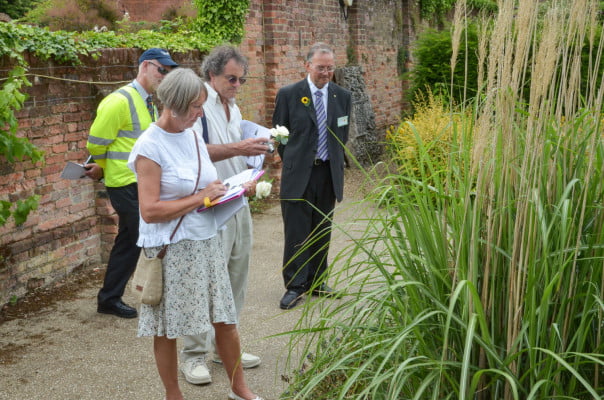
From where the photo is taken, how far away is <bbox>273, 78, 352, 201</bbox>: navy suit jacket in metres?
5.62

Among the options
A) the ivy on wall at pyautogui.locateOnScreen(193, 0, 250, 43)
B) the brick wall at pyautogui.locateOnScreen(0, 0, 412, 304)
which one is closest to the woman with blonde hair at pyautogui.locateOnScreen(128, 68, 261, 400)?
the brick wall at pyautogui.locateOnScreen(0, 0, 412, 304)

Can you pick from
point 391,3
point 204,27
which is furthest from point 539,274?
point 391,3

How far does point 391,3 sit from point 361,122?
449 centimetres

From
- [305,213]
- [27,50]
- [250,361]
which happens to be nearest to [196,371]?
[250,361]

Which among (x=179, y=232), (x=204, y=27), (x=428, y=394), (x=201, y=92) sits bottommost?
(x=428, y=394)

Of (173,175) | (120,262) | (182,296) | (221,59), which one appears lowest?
(120,262)

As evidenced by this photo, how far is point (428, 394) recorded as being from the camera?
8.56 ft

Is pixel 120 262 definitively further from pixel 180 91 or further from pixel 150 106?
pixel 180 91

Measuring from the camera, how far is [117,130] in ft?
16.7

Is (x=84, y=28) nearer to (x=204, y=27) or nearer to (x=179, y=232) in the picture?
(x=204, y=27)

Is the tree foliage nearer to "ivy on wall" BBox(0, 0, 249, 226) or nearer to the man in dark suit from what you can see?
"ivy on wall" BBox(0, 0, 249, 226)

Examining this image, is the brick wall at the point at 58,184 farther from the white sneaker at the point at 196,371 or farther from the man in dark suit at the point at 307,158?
the white sneaker at the point at 196,371

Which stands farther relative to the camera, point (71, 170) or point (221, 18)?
point (221, 18)

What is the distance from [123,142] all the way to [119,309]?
1.30m
